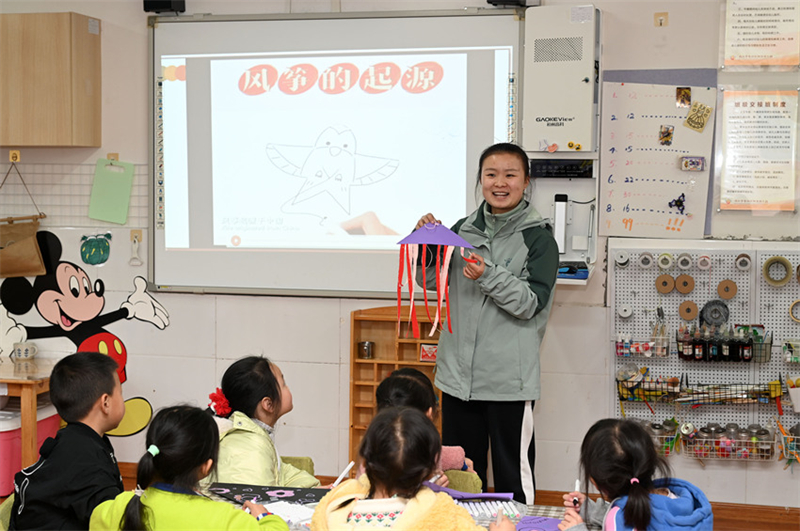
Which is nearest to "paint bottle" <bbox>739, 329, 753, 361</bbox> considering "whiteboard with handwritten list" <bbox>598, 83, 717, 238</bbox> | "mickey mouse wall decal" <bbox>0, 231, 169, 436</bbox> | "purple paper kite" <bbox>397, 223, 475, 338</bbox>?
"whiteboard with handwritten list" <bbox>598, 83, 717, 238</bbox>

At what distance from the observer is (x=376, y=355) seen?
147 inches

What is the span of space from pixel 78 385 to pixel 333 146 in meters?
1.87

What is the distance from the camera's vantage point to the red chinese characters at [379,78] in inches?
145

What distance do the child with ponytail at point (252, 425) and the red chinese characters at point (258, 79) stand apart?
180cm

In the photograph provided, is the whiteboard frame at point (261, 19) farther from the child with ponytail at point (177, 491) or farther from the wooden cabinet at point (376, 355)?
the child with ponytail at point (177, 491)

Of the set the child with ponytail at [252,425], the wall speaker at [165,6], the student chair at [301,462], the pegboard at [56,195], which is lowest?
the student chair at [301,462]

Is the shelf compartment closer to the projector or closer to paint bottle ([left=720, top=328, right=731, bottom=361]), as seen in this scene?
paint bottle ([left=720, top=328, right=731, bottom=361])

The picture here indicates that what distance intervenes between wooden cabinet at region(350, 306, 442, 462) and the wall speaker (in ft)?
5.45

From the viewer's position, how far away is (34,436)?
11.8 feet

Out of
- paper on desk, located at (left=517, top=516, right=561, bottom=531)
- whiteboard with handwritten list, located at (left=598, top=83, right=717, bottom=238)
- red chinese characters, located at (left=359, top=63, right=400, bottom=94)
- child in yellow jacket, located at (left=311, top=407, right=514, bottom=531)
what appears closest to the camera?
child in yellow jacket, located at (left=311, top=407, right=514, bottom=531)

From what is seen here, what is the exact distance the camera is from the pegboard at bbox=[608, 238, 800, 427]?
3424 mm

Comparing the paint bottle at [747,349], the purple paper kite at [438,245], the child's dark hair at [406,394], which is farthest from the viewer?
the paint bottle at [747,349]

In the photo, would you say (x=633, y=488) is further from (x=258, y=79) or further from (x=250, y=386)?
(x=258, y=79)

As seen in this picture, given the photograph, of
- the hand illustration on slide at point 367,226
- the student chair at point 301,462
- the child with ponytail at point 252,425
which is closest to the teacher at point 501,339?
the student chair at point 301,462
